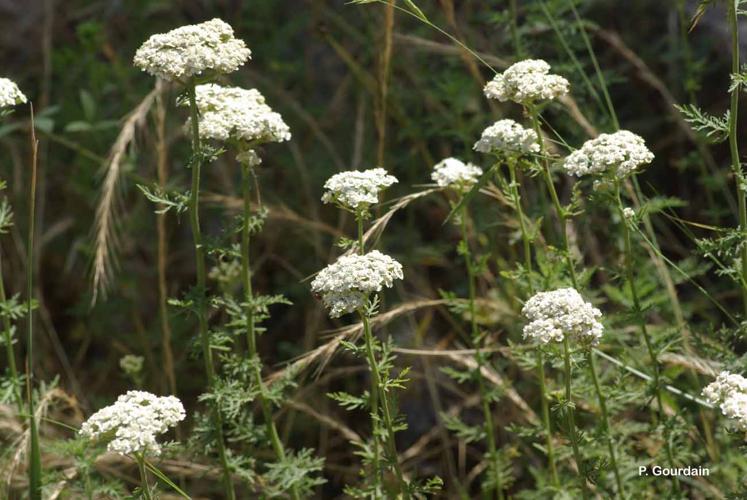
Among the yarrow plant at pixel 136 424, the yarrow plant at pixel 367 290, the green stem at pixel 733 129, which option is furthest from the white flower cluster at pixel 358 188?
the green stem at pixel 733 129

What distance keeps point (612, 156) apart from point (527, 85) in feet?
1.38

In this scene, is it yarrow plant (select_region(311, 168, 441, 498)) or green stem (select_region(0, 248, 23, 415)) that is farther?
green stem (select_region(0, 248, 23, 415))

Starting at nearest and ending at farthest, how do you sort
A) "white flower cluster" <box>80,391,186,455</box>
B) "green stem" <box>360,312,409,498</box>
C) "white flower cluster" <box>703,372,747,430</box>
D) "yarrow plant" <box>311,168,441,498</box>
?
"white flower cluster" <box>703,372,747,430</box>
"white flower cluster" <box>80,391,186,455</box>
"yarrow plant" <box>311,168,441,498</box>
"green stem" <box>360,312,409,498</box>

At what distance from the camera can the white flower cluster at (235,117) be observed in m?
3.71

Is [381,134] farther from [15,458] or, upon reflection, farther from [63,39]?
[63,39]

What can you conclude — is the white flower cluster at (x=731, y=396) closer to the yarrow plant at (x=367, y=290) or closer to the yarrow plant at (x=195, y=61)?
the yarrow plant at (x=367, y=290)

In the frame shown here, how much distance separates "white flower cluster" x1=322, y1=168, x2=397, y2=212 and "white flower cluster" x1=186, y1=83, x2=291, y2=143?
38 centimetres

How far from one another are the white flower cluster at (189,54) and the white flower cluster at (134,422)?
1.17 m

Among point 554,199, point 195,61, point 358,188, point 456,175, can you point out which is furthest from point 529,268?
point 195,61

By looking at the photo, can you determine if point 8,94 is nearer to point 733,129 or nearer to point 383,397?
point 383,397

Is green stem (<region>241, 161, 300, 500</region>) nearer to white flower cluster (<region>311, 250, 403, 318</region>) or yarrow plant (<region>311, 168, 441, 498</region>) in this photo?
yarrow plant (<region>311, 168, 441, 498</region>)

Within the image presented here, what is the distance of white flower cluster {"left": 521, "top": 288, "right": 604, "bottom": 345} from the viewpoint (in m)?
3.17

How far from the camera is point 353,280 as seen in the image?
3.24 m

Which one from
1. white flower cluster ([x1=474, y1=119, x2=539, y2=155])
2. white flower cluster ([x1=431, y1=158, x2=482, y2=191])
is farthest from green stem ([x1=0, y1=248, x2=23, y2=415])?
white flower cluster ([x1=474, y1=119, x2=539, y2=155])
